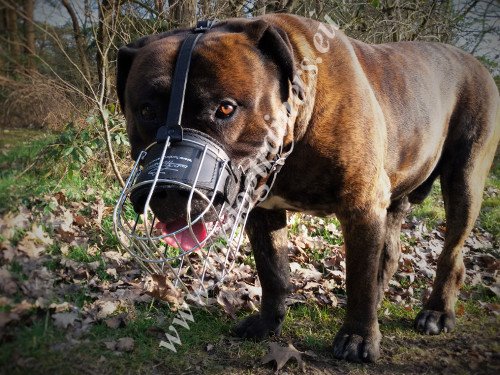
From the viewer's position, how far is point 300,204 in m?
2.46

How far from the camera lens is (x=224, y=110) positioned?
1940mm

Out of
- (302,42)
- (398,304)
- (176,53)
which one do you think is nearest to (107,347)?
(176,53)

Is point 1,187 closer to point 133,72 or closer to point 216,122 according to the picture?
point 133,72

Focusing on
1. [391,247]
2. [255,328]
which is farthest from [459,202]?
[255,328]

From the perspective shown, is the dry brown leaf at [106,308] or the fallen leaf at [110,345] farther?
the dry brown leaf at [106,308]

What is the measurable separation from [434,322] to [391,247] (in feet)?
2.01

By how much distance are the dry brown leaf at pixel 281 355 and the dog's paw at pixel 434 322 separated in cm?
94

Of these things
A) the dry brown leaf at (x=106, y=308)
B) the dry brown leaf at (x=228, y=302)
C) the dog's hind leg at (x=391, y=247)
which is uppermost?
the dog's hind leg at (x=391, y=247)

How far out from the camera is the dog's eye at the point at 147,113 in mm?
1958

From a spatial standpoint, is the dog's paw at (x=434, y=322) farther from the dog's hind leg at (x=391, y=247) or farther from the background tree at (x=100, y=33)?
the background tree at (x=100, y=33)

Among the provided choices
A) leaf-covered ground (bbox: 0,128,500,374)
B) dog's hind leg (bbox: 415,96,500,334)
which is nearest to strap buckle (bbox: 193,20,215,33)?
leaf-covered ground (bbox: 0,128,500,374)

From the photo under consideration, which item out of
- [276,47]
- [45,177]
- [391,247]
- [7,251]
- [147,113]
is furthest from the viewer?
[45,177]

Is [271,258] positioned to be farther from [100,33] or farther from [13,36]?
[100,33]

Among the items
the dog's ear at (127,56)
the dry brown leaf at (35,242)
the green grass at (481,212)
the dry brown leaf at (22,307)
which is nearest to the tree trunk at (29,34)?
the dog's ear at (127,56)
